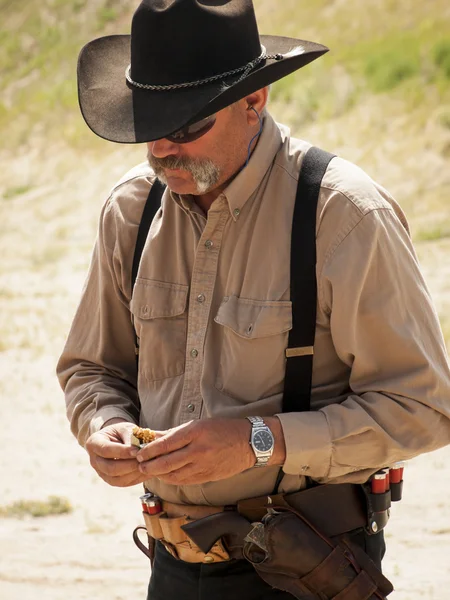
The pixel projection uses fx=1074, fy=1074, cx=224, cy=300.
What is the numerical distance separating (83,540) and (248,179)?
4.47 meters

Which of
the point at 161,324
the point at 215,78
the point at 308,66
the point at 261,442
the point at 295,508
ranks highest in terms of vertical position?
the point at 215,78

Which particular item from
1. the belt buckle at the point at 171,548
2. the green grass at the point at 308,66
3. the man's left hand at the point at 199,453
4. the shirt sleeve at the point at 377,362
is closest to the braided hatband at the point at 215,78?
the shirt sleeve at the point at 377,362

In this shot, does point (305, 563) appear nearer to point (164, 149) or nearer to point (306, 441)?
point (306, 441)

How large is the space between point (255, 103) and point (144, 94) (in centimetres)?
30

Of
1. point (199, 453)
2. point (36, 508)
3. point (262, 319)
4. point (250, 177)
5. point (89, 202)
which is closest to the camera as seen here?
point (199, 453)

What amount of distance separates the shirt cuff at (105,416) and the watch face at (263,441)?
1.56ft

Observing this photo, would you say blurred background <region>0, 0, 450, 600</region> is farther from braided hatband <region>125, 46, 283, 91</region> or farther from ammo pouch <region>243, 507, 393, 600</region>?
braided hatband <region>125, 46, 283, 91</region>

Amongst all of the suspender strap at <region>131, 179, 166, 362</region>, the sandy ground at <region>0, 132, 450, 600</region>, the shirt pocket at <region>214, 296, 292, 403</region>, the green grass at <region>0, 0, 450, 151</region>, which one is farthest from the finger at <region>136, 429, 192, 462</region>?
the green grass at <region>0, 0, 450, 151</region>

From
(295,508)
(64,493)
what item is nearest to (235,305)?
(295,508)

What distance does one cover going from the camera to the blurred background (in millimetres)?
6449

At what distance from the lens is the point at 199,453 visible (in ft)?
8.55

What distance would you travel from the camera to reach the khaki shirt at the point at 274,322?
8.83 ft

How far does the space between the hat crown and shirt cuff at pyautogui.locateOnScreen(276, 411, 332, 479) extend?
921 millimetres

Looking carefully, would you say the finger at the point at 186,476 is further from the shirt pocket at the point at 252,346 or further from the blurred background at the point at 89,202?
the blurred background at the point at 89,202
